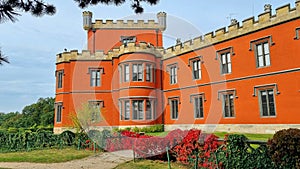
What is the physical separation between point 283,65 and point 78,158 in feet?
40.3

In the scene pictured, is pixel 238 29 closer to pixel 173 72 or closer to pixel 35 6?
pixel 173 72

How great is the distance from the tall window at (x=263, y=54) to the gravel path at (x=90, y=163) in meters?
10.4

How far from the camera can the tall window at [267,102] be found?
14.7m

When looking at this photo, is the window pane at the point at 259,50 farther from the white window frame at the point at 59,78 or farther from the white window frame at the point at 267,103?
the white window frame at the point at 59,78

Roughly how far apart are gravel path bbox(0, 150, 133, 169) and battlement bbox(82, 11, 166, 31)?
16.7 meters

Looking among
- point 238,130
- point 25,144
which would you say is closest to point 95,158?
point 25,144

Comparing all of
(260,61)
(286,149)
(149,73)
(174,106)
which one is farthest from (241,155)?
(149,73)

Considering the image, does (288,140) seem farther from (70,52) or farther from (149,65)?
(70,52)

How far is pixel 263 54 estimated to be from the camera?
15.4 metres

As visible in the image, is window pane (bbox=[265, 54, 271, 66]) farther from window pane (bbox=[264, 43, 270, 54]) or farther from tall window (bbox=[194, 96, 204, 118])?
tall window (bbox=[194, 96, 204, 118])

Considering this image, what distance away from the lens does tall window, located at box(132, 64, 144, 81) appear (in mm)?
20281

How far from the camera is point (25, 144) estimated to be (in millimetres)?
13766

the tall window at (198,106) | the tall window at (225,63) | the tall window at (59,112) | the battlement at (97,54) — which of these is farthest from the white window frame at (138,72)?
the tall window at (59,112)

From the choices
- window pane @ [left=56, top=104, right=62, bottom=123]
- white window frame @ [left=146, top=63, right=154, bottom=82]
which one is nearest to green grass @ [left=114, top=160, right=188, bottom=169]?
white window frame @ [left=146, top=63, right=154, bottom=82]
